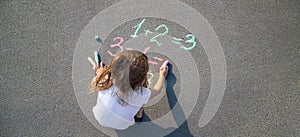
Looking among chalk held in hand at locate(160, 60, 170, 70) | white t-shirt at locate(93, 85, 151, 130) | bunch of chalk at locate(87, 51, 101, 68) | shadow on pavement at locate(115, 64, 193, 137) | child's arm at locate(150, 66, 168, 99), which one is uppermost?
bunch of chalk at locate(87, 51, 101, 68)

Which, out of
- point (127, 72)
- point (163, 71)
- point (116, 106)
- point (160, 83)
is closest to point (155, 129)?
point (160, 83)

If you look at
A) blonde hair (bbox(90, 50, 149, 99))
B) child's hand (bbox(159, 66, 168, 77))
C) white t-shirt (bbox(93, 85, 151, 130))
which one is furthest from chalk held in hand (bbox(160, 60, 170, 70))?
blonde hair (bbox(90, 50, 149, 99))

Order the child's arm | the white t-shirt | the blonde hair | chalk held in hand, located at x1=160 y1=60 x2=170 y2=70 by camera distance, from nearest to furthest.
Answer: the blonde hair < the white t-shirt < the child's arm < chalk held in hand, located at x1=160 y1=60 x2=170 y2=70

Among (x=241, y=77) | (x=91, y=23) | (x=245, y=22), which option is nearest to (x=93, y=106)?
(x=91, y=23)

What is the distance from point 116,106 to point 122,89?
0.18 meters

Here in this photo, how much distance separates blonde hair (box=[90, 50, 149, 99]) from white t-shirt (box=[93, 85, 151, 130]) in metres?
0.06

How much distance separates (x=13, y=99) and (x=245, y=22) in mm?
2162

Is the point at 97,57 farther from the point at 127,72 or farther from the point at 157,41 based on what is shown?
the point at 127,72

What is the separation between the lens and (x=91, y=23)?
3.02m

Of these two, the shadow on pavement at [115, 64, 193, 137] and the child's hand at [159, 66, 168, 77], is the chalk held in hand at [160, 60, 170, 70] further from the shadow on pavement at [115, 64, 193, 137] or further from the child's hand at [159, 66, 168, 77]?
the shadow on pavement at [115, 64, 193, 137]

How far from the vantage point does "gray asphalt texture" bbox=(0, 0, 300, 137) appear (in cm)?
281

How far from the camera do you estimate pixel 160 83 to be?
275 cm

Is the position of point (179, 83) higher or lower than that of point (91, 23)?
lower

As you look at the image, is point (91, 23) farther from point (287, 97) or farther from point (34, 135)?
point (287, 97)
